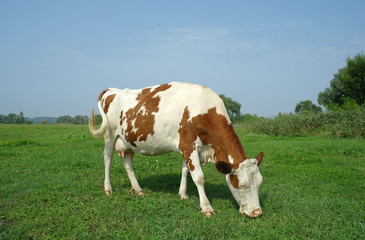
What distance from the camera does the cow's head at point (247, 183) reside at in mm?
4844

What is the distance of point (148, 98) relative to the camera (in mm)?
6414

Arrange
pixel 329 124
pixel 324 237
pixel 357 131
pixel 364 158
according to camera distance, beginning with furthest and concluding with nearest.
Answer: pixel 329 124 → pixel 357 131 → pixel 364 158 → pixel 324 237

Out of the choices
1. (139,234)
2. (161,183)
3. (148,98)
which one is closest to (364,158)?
(161,183)

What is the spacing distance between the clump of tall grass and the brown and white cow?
52.8 feet

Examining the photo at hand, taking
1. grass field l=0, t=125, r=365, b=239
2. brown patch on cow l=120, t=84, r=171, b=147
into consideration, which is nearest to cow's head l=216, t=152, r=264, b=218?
grass field l=0, t=125, r=365, b=239

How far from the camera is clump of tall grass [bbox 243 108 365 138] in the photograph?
18.7 m

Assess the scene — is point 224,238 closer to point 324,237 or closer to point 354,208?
point 324,237

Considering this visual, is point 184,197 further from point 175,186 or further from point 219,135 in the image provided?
point 219,135

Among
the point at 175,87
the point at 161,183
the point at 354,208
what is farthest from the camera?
the point at 161,183

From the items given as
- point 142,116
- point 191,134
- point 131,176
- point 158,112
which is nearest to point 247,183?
point 191,134

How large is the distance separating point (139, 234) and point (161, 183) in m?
3.37

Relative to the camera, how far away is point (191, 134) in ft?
17.8

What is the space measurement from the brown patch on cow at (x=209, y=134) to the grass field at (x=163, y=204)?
1.04m

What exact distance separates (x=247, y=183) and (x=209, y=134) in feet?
3.67
